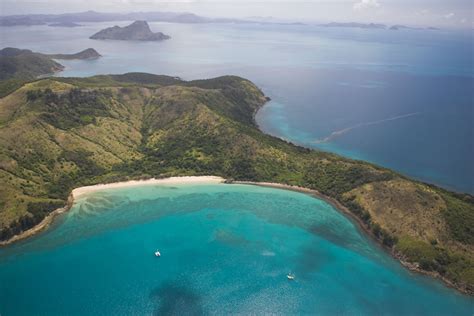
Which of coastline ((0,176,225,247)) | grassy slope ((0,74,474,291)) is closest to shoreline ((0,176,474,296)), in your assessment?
coastline ((0,176,225,247))

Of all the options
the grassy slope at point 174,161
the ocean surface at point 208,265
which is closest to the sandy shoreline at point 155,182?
the grassy slope at point 174,161

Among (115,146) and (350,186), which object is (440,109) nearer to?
(350,186)

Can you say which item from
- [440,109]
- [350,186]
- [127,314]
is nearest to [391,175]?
[350,186]

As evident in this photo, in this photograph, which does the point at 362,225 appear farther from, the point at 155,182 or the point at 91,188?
the point at 91,188

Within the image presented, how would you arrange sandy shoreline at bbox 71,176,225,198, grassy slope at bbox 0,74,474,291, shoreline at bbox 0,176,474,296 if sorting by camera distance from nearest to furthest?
shoreline at bbox 0,176,474,296 → grassy slope at bbox 0,74,474,291 → sandy shoreline at bbox 71,176,225,198

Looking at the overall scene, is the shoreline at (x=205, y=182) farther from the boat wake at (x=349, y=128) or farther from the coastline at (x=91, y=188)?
the boat wake at (x=349, y=128)

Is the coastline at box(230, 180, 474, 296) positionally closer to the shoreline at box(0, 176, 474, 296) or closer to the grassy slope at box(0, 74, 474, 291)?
the shoreline at box(0, 176, 474, 296)

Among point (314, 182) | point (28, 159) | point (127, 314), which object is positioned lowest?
point (127, 314)
